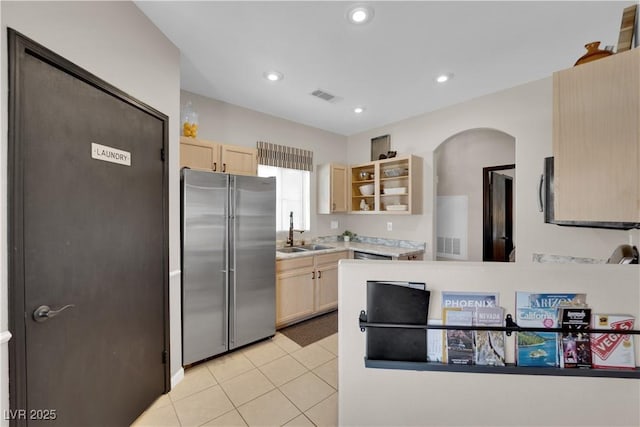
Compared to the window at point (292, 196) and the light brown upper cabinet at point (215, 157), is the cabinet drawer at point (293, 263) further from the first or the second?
the light brown upper cabinet at point (215, 157)

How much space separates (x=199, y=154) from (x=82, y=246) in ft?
4.37

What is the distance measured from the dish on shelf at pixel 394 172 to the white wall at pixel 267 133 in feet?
3.28

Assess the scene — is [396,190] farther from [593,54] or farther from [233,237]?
[593,54]

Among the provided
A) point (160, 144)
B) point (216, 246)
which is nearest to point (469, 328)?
point (216, 246)

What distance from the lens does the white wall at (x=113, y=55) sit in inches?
38.4

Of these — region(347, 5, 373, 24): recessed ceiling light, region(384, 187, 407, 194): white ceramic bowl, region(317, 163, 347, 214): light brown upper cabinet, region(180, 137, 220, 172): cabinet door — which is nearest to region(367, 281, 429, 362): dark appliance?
region(347, 5, 373, 24): recessed ceiling light

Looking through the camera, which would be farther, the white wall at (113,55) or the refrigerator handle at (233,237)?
the refrigerator handle at (233,237)

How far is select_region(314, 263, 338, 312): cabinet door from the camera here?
326 cm

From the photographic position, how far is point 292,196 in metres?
3.79

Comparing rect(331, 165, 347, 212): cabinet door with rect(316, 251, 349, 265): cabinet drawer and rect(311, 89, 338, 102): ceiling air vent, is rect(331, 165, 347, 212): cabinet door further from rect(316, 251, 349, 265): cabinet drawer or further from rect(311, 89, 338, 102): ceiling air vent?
rect(311, 89, 338, 102): ceiling air vent

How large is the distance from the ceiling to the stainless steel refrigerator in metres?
1.05

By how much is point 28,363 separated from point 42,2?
1618 millimetres

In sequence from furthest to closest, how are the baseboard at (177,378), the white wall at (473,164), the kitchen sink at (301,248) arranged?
the white wall at (473,164) < the kitchen sink at (301,248) < the baseboard at (177,378)

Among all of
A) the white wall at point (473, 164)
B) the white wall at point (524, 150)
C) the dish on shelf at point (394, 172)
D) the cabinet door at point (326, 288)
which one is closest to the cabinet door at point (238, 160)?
the cabinet door at point (326, 288)
